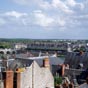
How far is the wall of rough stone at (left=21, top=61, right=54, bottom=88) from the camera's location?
27.7 m

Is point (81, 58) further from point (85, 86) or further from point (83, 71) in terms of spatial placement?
point (85, 86)

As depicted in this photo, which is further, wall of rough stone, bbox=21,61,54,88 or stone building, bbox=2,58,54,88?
wall of rough stone, bbox=21,61,54,88

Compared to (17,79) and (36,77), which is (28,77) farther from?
(17,79)

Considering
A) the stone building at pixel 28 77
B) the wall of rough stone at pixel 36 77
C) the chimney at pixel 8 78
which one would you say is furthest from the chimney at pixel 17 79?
the wall of rough stone at pixel 36 77

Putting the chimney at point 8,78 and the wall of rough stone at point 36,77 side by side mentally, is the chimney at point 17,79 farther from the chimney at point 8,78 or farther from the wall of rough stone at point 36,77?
the wall of rough stone at point 36,77

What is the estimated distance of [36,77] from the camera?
1178 inches

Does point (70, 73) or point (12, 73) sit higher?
point (12, 73)

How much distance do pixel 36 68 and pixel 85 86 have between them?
733 cm

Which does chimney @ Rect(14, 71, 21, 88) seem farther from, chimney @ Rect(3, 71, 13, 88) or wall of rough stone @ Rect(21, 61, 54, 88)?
wall of rough stone @ Rect(21, 61, 54, 88)

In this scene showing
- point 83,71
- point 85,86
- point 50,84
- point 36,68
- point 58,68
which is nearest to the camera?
point 36,68

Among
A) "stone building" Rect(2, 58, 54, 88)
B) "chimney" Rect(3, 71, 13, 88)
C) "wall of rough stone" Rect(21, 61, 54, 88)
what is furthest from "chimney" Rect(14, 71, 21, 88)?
"wall of rough stone" Rect(21, 61, 54, 88)

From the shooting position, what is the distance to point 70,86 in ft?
109

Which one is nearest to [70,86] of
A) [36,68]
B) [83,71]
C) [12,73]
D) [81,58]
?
[36,68]

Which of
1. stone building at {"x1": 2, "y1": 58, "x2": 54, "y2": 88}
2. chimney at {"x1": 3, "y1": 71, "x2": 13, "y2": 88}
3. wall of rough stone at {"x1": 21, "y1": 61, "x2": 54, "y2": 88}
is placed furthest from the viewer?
wall of rough stone at {"x1": 21, "y1": 61, "x2": 54, "y2": 88}
